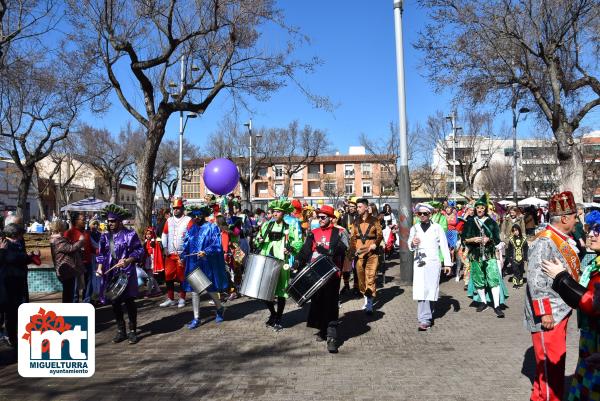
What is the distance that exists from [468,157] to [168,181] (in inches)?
1239

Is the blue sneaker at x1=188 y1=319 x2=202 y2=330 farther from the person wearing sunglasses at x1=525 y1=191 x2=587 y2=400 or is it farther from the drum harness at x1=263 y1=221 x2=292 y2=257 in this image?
the person wearing sunglasses at x1=525 y1=191 x2=587 y2=400

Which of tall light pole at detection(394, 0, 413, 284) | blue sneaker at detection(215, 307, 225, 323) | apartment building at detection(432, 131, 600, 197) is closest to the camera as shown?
blue sneaker at detection(215, 307, 225, 323)

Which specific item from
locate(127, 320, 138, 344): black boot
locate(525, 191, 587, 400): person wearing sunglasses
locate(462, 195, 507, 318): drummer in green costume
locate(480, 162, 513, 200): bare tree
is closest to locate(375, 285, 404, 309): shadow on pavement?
locate(462, 195, 507, 318): drummer in green costume

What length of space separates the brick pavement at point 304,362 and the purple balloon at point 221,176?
4437 mm

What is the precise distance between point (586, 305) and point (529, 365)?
9.45ft

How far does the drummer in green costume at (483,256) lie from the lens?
8320 mm

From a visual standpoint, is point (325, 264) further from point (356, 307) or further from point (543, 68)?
point (543, 68)

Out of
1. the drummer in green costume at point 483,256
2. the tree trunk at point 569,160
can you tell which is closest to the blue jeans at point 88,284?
the drummer in green costume at point 483,256

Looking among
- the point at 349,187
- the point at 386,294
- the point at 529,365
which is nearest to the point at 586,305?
the point at 529,365

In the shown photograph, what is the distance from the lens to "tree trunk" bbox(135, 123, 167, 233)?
518 inches

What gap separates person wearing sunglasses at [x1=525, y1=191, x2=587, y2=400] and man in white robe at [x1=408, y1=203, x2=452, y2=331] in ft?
10.3

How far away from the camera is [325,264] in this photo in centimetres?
632

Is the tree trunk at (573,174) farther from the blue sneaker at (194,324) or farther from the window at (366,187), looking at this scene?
the window at (366,187)

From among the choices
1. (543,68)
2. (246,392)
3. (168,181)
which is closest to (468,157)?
(543,68)
